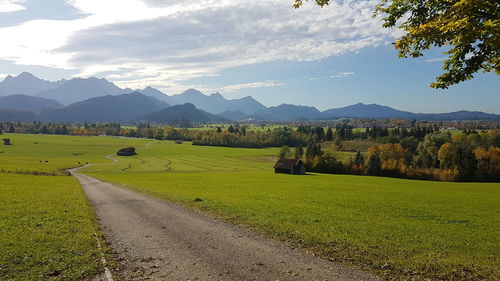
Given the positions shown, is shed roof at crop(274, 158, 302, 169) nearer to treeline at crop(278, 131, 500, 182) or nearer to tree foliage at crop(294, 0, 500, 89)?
treeline at crop(278, 131, 500, 182)

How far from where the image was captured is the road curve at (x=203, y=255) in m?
12.0

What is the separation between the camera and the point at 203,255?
46.5 feet

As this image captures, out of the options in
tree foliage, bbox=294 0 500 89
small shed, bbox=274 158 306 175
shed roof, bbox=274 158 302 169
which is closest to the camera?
tree foliage, bbox=294 0 500 89

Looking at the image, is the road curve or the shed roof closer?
the road curve

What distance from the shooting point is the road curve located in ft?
39.4

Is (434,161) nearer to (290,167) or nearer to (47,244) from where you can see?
(290,167)

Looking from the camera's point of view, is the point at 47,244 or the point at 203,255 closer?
the point at 203,255

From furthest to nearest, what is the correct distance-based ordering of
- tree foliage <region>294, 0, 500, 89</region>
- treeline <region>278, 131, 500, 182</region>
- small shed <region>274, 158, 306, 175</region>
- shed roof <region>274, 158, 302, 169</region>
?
shed roof <region>274, 158, 302, 169</region> < small shed <region>274, 158, 306, 175</region> < treeline <region>278, 131, 500, 182</region> < tree foliage <region>294, 0, 500, 89</region>

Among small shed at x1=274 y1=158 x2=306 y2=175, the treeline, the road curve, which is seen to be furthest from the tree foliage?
the treeline

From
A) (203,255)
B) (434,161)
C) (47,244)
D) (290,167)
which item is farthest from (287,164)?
(47,244)

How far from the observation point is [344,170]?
109875 millimetres

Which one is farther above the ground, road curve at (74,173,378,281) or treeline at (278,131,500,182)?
road curve at (74,173,378,281)

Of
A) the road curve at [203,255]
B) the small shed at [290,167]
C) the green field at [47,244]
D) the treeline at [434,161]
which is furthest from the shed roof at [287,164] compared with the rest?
the road curve at [203,255]

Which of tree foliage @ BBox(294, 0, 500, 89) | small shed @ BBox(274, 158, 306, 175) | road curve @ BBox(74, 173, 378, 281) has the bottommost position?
small shed @ BBox(274, 158, 306, 175)
